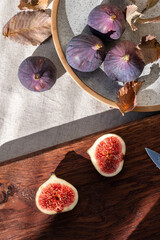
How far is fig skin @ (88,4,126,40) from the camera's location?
27.2 inches

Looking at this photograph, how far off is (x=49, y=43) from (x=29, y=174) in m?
0.36

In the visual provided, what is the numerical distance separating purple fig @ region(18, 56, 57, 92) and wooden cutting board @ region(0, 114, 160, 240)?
0.17 metres

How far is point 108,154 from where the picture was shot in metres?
0.79

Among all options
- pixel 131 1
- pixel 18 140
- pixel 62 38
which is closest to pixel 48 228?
pixel 18 140

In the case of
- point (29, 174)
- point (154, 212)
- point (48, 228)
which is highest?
point (29, 174)

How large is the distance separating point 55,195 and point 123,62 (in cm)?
37

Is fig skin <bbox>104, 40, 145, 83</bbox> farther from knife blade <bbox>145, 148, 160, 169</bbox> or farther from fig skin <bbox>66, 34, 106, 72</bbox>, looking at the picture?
knife blade <bbox>145, 148, 160, 169</bbox>

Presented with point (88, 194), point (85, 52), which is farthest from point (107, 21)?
point (88, 194)

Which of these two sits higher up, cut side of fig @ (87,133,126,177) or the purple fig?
the purple fig

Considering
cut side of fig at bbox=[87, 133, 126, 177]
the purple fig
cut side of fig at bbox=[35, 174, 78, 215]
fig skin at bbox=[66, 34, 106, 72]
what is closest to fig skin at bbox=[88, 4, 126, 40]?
fig skin at bbox=[66, 34, 106, 72]

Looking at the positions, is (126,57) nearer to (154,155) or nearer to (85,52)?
(85,52)

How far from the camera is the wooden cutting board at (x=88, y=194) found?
78cm

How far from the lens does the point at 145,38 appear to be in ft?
2.43

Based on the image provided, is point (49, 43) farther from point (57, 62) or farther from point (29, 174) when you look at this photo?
point (29, 174)
